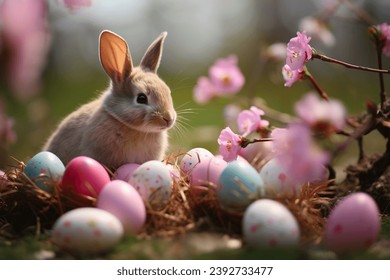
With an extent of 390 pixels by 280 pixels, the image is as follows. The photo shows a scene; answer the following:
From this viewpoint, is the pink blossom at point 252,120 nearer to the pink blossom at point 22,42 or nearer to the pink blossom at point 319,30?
the pink blossom at point 319,30

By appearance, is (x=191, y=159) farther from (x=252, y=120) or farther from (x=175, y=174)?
(x=252, y=120)

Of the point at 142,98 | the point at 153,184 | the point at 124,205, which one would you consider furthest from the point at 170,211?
the point at 142,98

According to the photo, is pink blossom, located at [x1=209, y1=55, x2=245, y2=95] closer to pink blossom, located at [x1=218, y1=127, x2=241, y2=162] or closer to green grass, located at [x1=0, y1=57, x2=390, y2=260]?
green grass, located at [x1=0, y1=57, x2=390, y2=260]

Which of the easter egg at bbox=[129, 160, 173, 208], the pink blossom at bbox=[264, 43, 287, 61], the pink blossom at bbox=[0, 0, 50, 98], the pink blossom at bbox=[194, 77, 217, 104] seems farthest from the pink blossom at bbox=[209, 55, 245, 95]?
the pink blossom at bbox=[0, 0, 50, 98]

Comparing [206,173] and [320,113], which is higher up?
[320,113]

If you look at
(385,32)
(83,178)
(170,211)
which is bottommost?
(170,211)

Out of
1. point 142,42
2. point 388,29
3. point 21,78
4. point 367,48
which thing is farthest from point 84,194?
point 367,48

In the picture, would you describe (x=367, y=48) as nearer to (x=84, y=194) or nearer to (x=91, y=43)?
(x=91, y=43)
